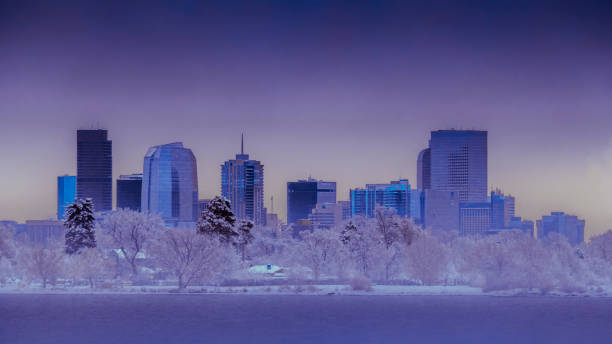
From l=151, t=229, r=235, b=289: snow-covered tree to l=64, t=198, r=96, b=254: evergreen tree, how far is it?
34.0ft

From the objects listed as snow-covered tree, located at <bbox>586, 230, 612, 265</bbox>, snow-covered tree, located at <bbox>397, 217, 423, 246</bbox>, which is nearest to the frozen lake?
snow-covered tree, located at <bbox>397, 217, 423, 246</bbox>

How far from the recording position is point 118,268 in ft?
351

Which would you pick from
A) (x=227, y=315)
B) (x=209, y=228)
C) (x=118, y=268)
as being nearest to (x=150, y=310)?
(x=227, y=315)

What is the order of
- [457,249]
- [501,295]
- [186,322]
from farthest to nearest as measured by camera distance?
[457,249] → [501,295] → [186,322]

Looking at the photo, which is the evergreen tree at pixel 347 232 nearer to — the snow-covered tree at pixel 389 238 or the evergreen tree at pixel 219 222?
the snow-covered tree at pixel 389 238

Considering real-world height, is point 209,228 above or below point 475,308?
above

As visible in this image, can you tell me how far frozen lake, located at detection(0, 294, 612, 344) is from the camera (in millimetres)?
69938

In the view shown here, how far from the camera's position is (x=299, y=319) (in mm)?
79188

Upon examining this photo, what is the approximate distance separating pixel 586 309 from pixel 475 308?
1153 centimetres

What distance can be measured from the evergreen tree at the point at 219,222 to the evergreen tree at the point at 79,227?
13.8m

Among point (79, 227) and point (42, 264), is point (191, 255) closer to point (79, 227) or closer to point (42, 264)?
point (79, 227)

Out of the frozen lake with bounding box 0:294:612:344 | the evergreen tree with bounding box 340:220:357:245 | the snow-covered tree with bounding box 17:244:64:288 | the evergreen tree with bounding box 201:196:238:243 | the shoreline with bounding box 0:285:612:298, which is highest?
the evergreen tree with bounding box 201:196:238:243

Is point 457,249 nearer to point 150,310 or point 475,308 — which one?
point 475,308

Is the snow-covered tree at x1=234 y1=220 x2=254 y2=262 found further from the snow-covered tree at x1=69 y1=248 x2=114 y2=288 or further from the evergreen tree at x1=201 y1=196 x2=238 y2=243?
the snow-covered tree at x1=69 y1=248 x2=114 y2=288
